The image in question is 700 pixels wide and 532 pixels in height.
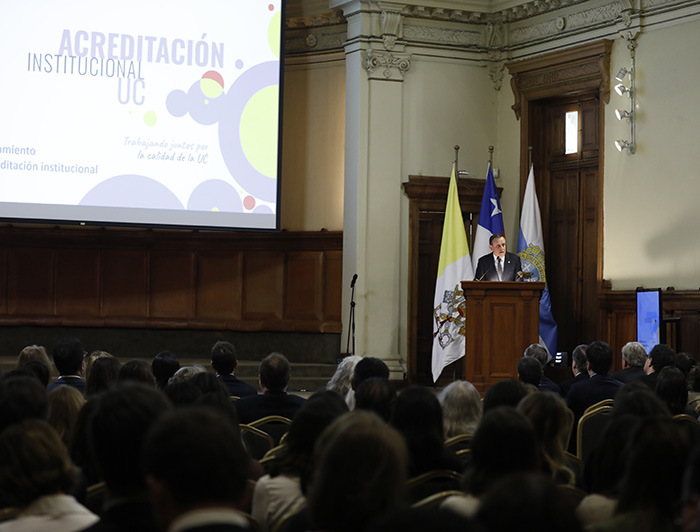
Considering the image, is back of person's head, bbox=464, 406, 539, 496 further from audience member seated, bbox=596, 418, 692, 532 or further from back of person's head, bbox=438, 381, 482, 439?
back of person's head, bbox=438, 381, 482, 439

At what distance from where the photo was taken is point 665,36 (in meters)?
9.76

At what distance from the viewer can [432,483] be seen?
10.3ft

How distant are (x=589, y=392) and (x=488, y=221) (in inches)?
199

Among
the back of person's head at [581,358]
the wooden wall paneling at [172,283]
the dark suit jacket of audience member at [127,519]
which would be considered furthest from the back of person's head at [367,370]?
the wooden wall paneling at [172,283]

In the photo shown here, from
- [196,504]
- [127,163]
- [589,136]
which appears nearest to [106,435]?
[196,504]

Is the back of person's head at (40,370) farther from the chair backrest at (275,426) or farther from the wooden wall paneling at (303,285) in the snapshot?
the wooden wall paneling at (303,285)

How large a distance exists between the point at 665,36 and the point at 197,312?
20.2 feet

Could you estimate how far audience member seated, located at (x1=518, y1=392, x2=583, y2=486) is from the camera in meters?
3.25

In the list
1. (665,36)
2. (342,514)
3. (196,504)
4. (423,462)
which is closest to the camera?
(196,504)

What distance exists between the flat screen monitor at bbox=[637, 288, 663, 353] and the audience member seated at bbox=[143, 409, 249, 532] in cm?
761

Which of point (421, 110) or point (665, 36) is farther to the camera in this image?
point (421, 110)

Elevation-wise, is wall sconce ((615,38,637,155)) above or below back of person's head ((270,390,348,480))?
above

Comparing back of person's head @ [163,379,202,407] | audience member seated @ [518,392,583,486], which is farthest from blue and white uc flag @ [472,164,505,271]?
audience member seated @ [518,392,583,486]

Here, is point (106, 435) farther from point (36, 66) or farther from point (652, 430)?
point (36, 66)
